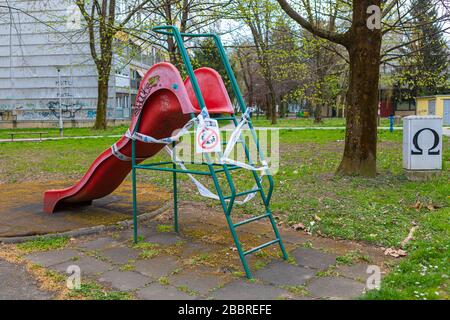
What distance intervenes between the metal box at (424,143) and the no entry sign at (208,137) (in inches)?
207

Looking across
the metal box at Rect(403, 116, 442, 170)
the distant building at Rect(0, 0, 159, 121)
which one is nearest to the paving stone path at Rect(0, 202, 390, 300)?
the metal box at Rect(403, 116, 442, 170)

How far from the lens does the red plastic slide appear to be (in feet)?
15.9

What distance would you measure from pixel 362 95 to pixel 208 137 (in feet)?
16.4

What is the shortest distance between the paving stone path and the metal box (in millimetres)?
3890

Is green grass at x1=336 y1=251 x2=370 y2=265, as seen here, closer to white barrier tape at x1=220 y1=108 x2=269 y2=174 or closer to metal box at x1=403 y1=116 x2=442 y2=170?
white barrier tape at x1=220 y1=108 x2=269 y2=174

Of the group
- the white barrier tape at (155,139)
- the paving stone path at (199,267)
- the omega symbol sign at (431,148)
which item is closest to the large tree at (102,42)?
the omega symbol sign at (431,148)

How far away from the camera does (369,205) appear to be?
6.58 m

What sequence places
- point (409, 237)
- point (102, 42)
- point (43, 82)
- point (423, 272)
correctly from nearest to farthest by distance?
point (423, 272) → point (409, 237) → point (102, 42) → point (43, 82)

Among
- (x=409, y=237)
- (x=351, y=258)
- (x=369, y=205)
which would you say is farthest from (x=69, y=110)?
(x=351, y=258)

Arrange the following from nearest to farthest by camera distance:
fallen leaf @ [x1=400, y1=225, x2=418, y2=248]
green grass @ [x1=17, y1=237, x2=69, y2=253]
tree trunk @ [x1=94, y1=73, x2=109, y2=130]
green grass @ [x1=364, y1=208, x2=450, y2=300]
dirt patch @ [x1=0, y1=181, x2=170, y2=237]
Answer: green grass @ [x1=364, y1=208, x2=450, y2=300] < fallen leaf @ [x1=400, y1=225, x2=418, y2=248] < green grass @ [x1=17, y1=237, x2=69, y2=253] < dirt patch @ [x1=0, y1=181, x2=170, y2=237] < tree trunk @ [x1=94, y1=73, x2=109, y2=130]

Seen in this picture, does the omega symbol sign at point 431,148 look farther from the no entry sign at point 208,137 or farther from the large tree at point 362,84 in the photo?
the no entry sign at point 208,137

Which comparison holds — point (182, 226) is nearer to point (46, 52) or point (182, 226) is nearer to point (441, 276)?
point (441, 276)

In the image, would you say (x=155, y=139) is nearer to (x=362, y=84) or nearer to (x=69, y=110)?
(x=362, y=84)
